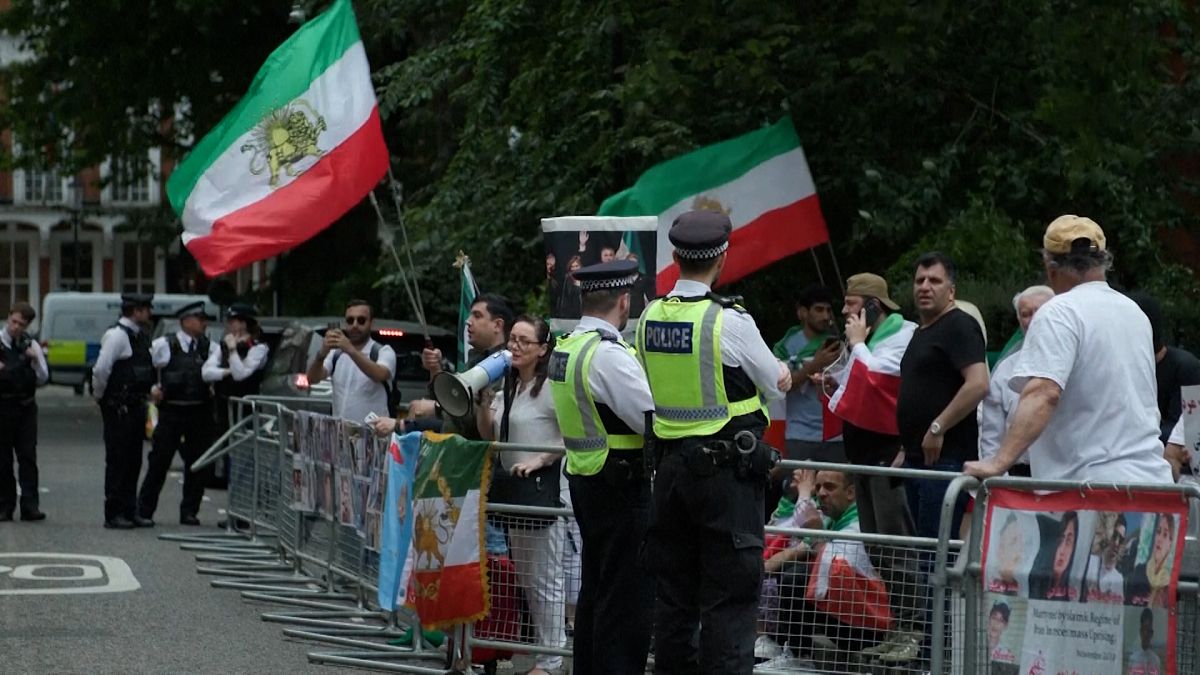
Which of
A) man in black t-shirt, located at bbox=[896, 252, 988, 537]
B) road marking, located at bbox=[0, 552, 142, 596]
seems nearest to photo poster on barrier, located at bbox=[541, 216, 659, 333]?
man in black t-shirt, located at bbox=[896, 252, 988, 537]

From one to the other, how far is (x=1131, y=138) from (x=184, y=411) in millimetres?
7899

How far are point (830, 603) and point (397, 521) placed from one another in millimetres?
2878

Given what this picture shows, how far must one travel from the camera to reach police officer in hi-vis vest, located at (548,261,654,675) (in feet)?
25.4

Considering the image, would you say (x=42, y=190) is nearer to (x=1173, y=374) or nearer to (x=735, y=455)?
(x=1173, y=374)

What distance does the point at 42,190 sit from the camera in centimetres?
8688

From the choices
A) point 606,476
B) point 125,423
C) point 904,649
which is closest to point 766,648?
point 904,649

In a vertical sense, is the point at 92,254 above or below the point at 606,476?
above

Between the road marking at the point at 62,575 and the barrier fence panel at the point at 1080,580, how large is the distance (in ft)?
23.7

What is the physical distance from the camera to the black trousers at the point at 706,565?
282 inches

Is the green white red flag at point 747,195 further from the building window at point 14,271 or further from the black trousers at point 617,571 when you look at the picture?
the building window at point 14,271

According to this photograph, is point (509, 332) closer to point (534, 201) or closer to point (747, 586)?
point (747, 586)

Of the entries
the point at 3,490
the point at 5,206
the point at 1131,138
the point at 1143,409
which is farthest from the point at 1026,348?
the point at 5,206

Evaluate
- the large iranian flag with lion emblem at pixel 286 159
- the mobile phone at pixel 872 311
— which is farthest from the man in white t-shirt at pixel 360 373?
the mobile phone at pixel 872 311

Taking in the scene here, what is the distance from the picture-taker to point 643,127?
1587 centimetres
